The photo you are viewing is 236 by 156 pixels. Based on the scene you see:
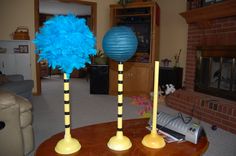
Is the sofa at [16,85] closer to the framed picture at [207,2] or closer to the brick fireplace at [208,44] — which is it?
the brick fireplace at [208,44]

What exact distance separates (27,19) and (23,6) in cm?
25

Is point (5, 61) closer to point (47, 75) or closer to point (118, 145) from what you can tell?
point (47, 75)

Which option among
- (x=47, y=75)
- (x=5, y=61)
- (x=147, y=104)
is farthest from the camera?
(x=47, y=75)

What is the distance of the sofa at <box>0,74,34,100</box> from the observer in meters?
2.65

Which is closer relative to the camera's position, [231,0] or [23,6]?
[231,0]

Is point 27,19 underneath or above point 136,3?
underneath

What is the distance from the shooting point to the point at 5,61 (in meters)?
3.96

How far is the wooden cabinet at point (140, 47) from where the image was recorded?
4.06 metres

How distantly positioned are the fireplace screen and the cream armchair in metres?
2.51

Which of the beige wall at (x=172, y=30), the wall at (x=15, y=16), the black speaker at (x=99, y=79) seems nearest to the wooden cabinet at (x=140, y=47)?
the black speaker at (x=99, y=79)

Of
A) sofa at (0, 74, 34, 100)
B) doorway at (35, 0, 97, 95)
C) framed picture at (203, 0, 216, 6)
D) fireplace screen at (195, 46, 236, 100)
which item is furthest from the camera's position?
doorway at (35, 0, 97, 95)

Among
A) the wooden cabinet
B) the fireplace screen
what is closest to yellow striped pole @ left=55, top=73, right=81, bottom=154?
the fireplace screen

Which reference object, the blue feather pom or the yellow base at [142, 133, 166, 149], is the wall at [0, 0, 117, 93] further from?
the yellow base at [142, 133, 166, 149]

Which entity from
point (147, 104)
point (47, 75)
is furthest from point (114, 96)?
point (47, 75)
